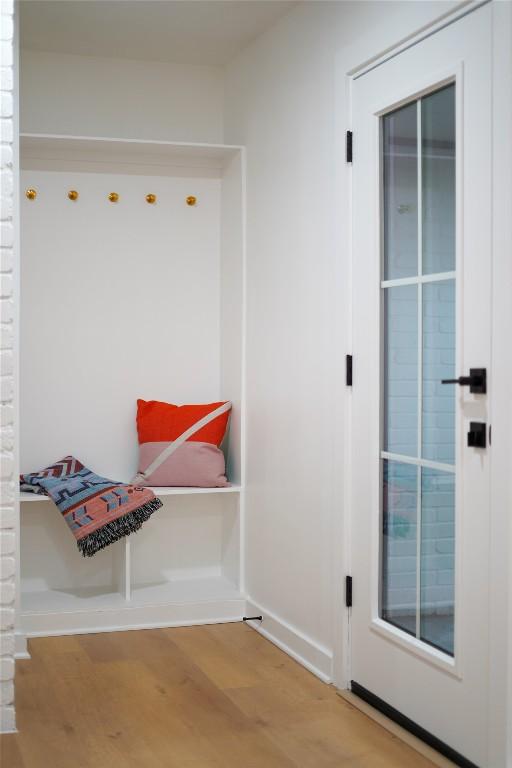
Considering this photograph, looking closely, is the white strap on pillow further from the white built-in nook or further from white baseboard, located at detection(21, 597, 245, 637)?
white baseboard, located at detection(21, 597, 245, 637)

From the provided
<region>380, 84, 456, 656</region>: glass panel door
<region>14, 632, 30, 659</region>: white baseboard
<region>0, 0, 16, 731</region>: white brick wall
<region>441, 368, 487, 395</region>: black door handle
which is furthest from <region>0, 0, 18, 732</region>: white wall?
<region>441, 368, 487, 395</region>: black door handle

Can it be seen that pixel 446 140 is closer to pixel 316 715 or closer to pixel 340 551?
pixel 340 551

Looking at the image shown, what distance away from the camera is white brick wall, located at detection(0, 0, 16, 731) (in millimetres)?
2695

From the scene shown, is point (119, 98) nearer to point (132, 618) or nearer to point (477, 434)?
point (132, 618)

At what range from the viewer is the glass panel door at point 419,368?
2594mm

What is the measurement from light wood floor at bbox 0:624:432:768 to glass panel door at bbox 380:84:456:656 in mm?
387

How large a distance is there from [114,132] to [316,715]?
108 inches

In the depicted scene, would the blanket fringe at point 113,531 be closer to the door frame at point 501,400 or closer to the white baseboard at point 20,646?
the white baseboard at point 20,646

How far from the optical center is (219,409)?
419 cm

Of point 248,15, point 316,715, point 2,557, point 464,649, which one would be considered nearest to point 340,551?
point 316,715

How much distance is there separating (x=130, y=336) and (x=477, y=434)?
2.29 m

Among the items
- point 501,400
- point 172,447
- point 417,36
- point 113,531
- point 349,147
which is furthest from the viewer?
point 172,447

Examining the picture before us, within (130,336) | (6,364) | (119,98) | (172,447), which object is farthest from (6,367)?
(119,98)

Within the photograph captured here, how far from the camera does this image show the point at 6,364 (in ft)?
8.89
